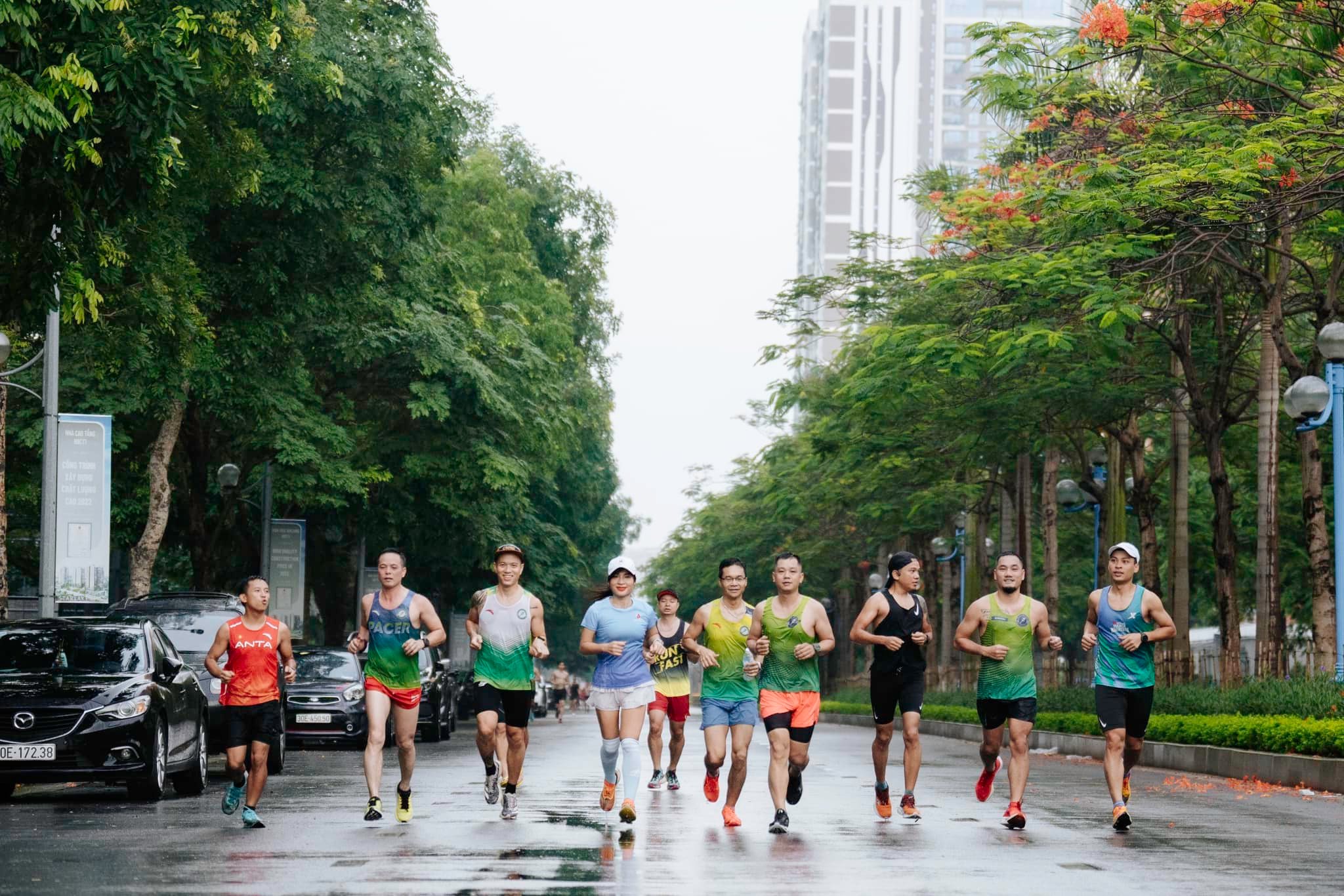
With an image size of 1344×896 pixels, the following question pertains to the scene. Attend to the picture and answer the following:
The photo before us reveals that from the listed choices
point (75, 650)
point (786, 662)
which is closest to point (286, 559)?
point (75, 650)

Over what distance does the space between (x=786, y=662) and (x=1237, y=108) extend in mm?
11929

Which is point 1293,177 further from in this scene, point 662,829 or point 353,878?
point 353,878

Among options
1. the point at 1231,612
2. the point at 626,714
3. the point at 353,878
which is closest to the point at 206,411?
the point at 1231,612

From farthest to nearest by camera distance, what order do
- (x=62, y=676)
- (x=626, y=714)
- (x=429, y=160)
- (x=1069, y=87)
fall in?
(x=429, y=160) → (x=1069, y=87) → (x=62, y=676) → (x=626, y=714)

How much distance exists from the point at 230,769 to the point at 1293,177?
1282 centimetres

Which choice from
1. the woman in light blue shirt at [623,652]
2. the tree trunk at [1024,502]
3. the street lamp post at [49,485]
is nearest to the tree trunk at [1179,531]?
the tree trunk at [1024,502]

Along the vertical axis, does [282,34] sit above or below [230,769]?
above

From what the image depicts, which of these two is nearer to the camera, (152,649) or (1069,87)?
(152,649)

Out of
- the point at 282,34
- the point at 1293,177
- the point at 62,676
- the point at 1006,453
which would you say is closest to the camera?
the point at 62,676

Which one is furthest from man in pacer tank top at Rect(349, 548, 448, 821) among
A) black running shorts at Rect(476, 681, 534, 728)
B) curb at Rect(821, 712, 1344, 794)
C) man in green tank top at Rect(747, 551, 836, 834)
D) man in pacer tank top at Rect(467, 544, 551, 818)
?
curb at Rect(821, 712, 1344, 794)

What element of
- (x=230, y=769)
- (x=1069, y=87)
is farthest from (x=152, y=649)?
(x=1069, y=87)

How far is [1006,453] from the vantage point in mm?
32156

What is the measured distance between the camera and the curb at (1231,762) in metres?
18.5

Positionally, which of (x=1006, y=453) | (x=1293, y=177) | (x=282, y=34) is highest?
(x=282, y=34)
